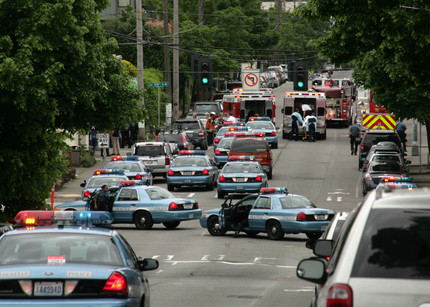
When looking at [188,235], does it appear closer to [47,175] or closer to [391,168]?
[47,175]

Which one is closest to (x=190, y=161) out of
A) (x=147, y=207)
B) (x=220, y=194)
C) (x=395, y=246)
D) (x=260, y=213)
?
(x=220, y=194)

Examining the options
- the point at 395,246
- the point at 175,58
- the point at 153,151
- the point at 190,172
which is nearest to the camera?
the point at 395,246

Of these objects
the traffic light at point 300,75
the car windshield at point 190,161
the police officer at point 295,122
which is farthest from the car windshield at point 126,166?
the police officer at point 295,122

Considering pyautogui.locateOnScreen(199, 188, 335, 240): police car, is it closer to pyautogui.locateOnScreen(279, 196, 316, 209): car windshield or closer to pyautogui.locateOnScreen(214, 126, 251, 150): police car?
pyautogui.locateOnScreen(279, 196, 316, 209): car windshield

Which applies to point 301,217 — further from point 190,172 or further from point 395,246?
point 395,246

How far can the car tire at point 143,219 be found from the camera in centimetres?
2780

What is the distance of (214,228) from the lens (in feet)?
86.3

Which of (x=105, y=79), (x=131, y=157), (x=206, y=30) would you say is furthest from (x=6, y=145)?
(x=206, y=30)

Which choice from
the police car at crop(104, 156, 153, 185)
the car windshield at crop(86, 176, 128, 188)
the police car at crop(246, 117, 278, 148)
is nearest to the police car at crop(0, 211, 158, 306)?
the car windshield at crop(86, 176, 128, 188)

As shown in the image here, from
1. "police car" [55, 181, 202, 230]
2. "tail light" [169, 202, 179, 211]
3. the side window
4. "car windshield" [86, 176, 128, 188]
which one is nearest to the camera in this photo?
the side window

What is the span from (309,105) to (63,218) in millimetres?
48723

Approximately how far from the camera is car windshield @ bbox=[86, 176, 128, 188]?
31692 millimetres

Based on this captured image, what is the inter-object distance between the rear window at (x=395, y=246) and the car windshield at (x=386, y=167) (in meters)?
28.9

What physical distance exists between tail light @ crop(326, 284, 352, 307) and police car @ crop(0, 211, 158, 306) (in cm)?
346
